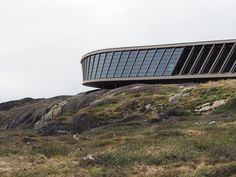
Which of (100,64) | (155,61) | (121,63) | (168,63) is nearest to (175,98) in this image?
(168,63)

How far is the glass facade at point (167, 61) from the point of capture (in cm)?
8050

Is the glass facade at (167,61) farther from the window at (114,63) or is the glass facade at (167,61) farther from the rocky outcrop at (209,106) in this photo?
the rocky outcrop at (209,106)

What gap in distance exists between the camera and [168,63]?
278ft

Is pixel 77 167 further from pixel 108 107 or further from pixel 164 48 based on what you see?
pixel 164 48

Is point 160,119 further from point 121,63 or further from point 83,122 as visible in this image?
point 121,63

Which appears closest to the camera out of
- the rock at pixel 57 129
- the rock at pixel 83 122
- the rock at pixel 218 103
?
the rock at pixel 218 103

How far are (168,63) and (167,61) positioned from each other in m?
0.49

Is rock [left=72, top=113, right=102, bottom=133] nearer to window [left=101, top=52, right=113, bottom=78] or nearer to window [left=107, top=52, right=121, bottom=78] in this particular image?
window [left=107, top=52, right=121, bottom=78]

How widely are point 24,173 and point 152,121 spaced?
1000 inches

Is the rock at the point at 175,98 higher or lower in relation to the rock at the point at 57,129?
higher

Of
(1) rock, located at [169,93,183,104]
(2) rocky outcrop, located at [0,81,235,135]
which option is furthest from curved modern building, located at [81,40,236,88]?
(1) rock, located at [169,93,183,104]

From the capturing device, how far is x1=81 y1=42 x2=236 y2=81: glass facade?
80.5 meters

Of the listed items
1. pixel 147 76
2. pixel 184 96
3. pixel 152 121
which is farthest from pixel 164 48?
pixel 152 121

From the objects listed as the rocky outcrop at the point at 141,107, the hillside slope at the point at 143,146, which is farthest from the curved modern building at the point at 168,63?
the hillside slope at the point at 143,146
